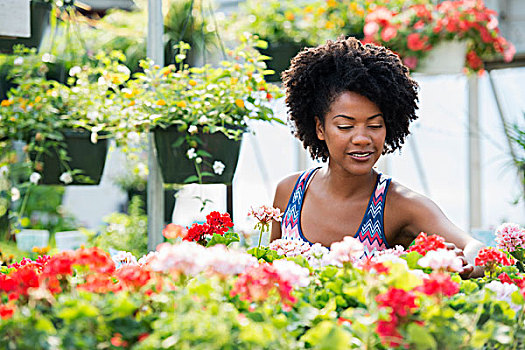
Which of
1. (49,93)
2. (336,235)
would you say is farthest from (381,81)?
(49,93)

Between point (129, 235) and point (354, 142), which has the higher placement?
point (354, 142)

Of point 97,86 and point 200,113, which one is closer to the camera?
point 200,113

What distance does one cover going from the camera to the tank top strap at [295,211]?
1934 mm

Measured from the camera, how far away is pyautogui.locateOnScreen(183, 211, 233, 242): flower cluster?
1456mm

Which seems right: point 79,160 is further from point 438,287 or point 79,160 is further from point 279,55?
point 438,287

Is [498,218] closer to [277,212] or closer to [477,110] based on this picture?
[477,110]

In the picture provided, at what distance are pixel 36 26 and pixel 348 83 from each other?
66.1 inches

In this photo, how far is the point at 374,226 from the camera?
5.74ft

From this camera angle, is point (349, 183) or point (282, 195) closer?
point (349, 183)

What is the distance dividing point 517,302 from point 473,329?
144mm

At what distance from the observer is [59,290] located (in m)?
0.91

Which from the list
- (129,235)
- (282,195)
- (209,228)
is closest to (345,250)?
(209,228)

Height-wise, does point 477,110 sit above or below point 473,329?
above

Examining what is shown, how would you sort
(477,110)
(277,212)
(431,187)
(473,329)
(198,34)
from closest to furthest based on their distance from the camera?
(473,329), (277,212), (198,34), (477,110), (431,187)
